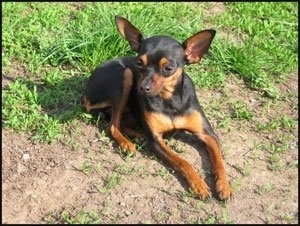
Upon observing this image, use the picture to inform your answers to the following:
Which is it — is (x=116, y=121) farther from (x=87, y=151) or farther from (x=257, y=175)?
(x=257, y=175)

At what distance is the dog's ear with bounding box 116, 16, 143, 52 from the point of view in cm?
549

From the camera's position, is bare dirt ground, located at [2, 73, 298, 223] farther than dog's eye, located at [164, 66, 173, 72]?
No

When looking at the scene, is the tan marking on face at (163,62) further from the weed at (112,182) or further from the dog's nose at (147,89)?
the weed at (112,182)

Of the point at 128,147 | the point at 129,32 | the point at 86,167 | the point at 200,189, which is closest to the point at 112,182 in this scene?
the point at 86,167

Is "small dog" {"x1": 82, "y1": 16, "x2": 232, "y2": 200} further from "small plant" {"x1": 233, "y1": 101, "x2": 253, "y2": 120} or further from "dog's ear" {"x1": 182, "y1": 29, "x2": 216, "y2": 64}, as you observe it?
"small plant" {"x1": 233, "y1": 101, "x2": 253, "y2": 120}

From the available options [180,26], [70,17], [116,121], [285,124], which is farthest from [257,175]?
[70,17]

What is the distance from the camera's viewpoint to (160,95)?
5473 mm

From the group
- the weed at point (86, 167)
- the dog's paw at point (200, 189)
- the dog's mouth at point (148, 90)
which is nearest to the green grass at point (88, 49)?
the weed at point (86, 167)

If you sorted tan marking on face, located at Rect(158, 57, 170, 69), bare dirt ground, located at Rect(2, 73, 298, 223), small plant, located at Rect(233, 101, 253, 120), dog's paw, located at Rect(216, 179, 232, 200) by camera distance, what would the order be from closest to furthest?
bare dirt ground, located at Rect(2, 73, 298, 223), dog's paw, located at Rect(216, 179, 232, 200), tan marking on face, located at Rect(158, 57, 170, 69), small plant, located at Rect(233, 101, 253, 120)

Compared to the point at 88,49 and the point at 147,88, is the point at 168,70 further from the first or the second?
the point at 88,49

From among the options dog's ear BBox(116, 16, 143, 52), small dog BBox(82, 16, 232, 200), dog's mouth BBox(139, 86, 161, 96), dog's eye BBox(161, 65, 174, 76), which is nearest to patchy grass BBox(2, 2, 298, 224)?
small dog BBox(82, 16, 232, 200)

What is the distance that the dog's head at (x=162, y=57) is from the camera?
5121 mm

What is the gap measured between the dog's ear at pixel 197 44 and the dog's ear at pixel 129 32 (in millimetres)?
451

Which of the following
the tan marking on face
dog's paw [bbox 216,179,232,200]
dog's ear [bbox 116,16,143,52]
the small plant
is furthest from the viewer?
the small plant
